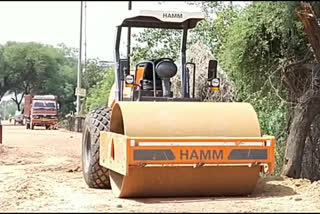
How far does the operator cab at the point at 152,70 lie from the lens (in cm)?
1125

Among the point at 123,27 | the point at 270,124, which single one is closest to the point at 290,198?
the point at 123,27

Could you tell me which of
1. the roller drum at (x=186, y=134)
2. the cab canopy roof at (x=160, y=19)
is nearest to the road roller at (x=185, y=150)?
the roller drum at (x=186, y=134)

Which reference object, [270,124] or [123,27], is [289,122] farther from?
[123,27]

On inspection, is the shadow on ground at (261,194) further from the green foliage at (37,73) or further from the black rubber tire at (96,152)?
the green foliage at (37,73)

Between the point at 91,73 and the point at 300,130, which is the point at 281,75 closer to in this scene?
A: the point at 300,130

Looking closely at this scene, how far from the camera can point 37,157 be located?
17812mm

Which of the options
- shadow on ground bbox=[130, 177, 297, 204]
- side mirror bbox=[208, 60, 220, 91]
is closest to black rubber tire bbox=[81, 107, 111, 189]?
shadow on ground bbox=[130, 177, 297, 204]

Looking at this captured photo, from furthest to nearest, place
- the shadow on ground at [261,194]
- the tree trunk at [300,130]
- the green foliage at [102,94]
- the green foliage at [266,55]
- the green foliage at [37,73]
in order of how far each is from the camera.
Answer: the green foliage at [37,73], the green foliage at [102,94], the green foliage at [266,55], the tree trunk at [300,130], the shadow on ground at [261,194]

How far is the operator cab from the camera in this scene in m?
Result: 11.2

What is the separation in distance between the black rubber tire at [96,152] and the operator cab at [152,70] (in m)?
0.53

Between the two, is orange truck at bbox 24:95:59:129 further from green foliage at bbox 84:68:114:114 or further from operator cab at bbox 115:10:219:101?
operator cab at bbox 115:10:219:101

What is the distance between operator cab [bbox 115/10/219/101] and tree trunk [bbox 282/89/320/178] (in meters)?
2.23

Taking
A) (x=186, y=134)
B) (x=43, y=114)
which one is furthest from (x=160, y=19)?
(x=43, y=114)

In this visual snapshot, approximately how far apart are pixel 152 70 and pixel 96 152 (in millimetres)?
1766
